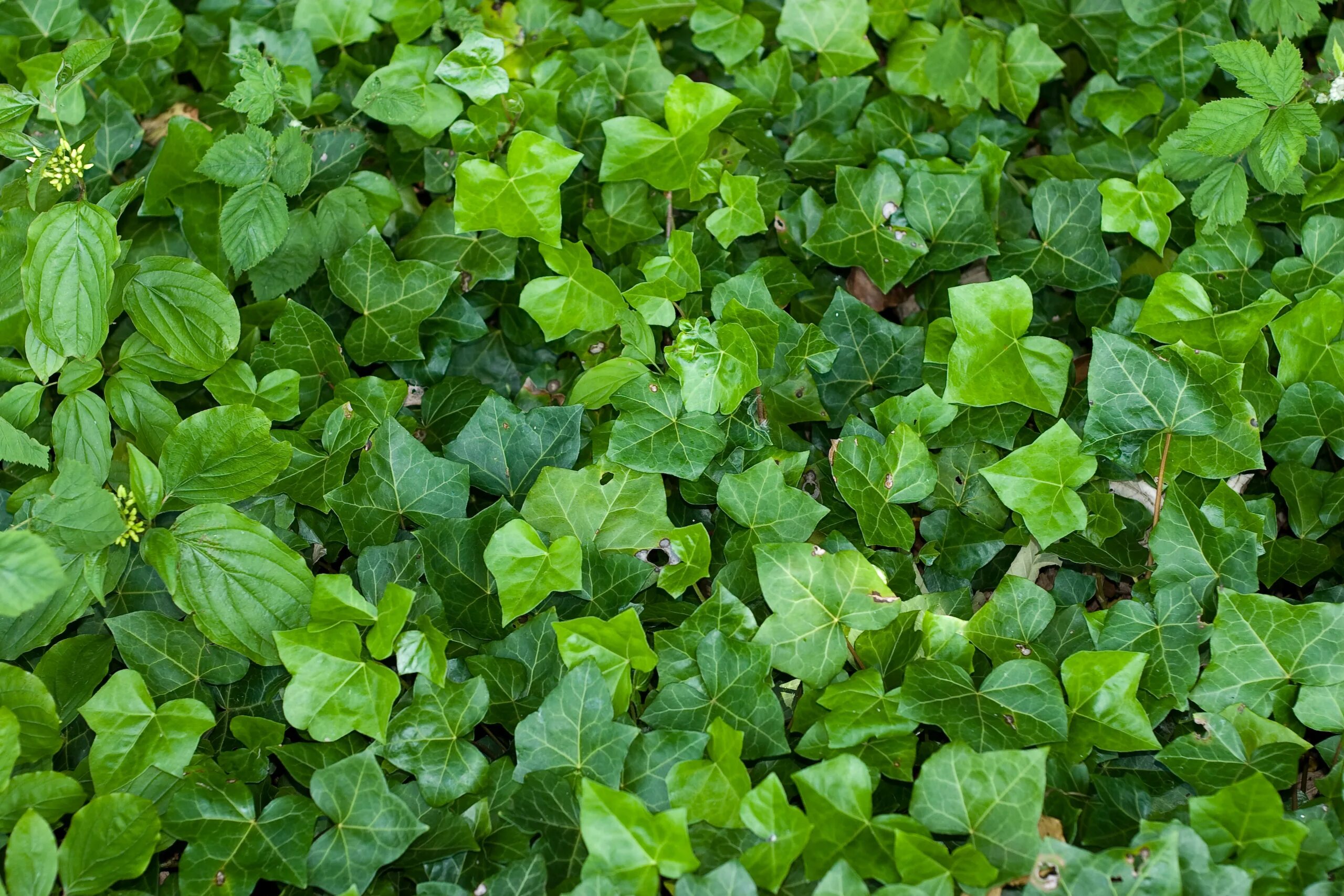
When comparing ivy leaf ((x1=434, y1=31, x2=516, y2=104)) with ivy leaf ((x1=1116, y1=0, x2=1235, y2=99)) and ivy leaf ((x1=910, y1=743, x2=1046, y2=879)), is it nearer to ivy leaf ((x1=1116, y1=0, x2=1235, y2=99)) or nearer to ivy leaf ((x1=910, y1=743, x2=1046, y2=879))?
ivy leaf ((x1=1116, y1=0, x2=1235, y2=99))

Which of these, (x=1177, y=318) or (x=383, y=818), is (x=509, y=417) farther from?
(x=1177, y=318)

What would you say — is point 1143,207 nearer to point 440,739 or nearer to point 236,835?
point 440,739

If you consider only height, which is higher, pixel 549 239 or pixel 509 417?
pixel 549 239

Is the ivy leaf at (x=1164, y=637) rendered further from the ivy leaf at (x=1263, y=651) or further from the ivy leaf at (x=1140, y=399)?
the ivy leaf at (x=1140, y=399)

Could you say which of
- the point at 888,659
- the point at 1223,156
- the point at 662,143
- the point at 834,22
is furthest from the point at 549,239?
the point at 1223,156

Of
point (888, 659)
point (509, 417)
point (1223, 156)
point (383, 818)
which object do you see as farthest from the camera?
point (1223, 156)

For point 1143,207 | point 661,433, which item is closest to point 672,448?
point 661,433

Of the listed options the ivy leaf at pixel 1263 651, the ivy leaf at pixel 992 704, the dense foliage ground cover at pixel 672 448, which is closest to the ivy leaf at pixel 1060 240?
the dense foliage ground cover at pixel 672 448
